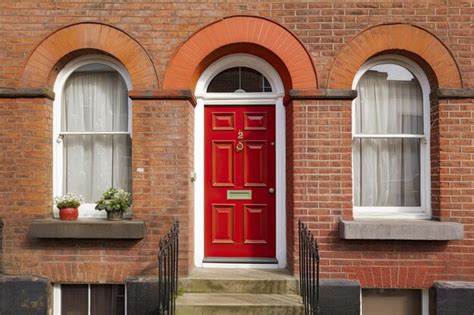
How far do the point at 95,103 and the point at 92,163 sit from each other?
0.81m

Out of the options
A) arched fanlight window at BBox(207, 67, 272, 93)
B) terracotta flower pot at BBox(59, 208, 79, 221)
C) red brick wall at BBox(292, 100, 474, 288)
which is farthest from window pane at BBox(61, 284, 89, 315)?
arched fanlight window at BBox(207, 67, 272, 93)

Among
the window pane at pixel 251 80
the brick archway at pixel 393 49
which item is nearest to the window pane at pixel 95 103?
the window pane at pixel 251 80

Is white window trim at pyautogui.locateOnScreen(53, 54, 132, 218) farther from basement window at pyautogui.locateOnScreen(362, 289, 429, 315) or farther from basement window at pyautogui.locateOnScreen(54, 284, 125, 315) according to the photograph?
basement window at pyautogui.locateOnScreen(362, 289, 429, 315)

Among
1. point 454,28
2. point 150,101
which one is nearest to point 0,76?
point 150,101

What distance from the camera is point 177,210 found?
5289 millimetres

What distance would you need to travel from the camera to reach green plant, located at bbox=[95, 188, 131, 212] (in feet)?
17.5

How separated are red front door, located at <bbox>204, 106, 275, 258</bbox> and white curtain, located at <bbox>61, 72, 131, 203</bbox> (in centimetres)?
126

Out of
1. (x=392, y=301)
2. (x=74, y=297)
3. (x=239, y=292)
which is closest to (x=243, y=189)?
(x=239, y=292)

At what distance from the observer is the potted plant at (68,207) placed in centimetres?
538

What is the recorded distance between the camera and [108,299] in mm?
5469

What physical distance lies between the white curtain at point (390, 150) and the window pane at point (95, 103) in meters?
3.17

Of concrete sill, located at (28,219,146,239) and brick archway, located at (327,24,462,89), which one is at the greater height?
brick archway, located at (327,24,462,89)

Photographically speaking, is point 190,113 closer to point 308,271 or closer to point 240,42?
point 240,42

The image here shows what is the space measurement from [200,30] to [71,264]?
3346 mm
